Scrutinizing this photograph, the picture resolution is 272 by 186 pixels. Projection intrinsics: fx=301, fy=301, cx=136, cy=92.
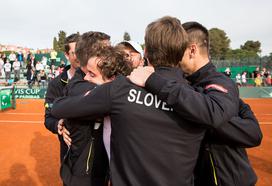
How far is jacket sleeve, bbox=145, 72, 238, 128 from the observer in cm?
164

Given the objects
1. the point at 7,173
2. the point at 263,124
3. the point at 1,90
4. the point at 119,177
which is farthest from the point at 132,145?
the point at 1,90

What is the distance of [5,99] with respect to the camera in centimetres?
1481

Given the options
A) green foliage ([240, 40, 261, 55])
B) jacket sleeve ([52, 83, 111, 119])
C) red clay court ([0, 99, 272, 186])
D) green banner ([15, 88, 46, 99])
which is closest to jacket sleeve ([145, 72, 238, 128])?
jacket sleeve ([52, 83, 111, 119])

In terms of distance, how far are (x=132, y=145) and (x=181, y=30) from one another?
0.75 meters

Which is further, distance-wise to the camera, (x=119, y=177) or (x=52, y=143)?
(x=52, y=143)

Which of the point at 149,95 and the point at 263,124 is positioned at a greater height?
the point at 149,95

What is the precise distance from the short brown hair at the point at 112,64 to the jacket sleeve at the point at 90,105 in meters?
0.25

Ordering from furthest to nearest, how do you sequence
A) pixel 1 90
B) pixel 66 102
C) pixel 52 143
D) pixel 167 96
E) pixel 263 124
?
pixel 1 90, pixel 263 124, pixel 52 143, pixel 66 102, pixel 167 96

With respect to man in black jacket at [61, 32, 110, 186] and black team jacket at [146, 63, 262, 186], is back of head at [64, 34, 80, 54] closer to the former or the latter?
man in black jacket at [61, 32, 110, 186]

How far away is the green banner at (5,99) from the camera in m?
14.4

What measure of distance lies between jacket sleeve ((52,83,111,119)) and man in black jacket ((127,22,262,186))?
195 millimetres

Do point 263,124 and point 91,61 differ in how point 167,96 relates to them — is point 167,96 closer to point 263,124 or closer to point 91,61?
point 91,61

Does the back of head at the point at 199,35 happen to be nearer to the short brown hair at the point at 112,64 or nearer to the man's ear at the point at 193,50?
the man's ear at the point at 193,50

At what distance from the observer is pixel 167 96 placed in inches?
65.4
